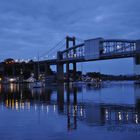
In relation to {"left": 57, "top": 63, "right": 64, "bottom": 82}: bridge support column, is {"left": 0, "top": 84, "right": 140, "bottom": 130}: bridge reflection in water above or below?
below

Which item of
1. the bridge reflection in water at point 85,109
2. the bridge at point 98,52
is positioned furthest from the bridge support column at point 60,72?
the bridge reflection in water at point 85,109

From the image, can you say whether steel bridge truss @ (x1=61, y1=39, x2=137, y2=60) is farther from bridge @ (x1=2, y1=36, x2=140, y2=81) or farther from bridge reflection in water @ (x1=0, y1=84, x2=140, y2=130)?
bridge reflection in water @ (x1=0, y1=84, x2=140, y2=130)

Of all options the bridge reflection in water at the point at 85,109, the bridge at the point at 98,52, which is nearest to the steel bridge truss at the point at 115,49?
the bridge at the point at 98,52

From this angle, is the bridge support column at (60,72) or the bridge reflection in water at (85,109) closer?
the bridge reflection in water at (85,109)

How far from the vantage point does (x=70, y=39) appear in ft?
544

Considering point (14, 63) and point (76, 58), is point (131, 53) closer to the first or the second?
point (76, 58)

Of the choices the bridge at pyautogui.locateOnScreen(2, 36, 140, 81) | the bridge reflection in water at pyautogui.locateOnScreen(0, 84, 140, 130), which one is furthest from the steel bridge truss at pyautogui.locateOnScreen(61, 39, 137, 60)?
the bridge reflection in water at pyautogui.locateOnScreen(0, 84, 140, 130)

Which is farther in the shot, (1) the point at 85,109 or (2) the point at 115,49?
(2) the point at 115,49

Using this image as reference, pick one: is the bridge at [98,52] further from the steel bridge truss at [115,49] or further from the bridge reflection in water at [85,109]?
the bridge reflection in water at [85,109]

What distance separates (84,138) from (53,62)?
423 feet

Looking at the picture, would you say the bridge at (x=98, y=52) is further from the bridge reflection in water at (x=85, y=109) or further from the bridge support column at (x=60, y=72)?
the bridge reflection in water at (x=85, y=109)

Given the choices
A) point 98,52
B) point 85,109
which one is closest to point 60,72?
point 98,52

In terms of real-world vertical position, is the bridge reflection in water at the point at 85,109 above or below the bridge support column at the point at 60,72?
below

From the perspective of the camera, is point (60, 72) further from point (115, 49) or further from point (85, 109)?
point (85, 109)
